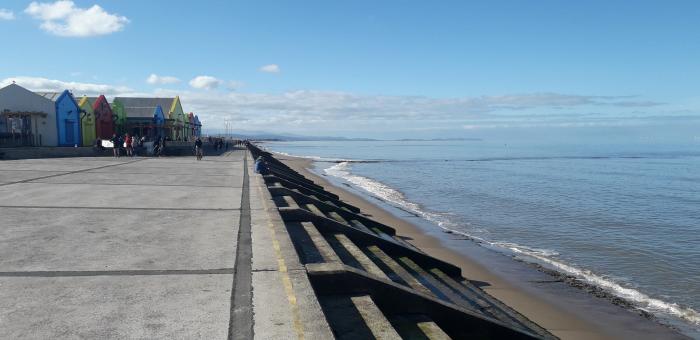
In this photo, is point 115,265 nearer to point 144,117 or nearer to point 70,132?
point 70,132

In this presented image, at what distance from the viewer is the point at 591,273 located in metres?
11.7

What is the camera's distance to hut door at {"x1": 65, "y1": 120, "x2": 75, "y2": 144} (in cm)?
3556

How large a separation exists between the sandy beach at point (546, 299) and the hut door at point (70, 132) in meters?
31.8

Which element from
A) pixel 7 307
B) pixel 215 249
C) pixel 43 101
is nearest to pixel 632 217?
pixel 215 249

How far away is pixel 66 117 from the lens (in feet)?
116

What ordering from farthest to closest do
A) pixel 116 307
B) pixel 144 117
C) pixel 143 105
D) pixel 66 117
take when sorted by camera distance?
pixel 143 105, pixel 144 117, pixel 66 117, pixel 116 307

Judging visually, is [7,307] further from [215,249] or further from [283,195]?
[283,195]

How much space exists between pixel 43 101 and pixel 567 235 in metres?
34.7

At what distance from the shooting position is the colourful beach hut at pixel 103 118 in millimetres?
40312

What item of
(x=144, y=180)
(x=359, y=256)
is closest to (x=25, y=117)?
(x=144, y=180)

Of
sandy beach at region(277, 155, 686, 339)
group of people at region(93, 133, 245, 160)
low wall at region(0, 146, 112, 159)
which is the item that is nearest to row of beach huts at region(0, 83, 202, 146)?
group of people at region(93, 133, 245, 160)

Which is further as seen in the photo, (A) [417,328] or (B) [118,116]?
(B) [118,116]

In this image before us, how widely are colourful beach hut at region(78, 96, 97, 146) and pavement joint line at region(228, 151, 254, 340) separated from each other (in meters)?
35.2

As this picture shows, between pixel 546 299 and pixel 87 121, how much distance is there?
39090 mm
